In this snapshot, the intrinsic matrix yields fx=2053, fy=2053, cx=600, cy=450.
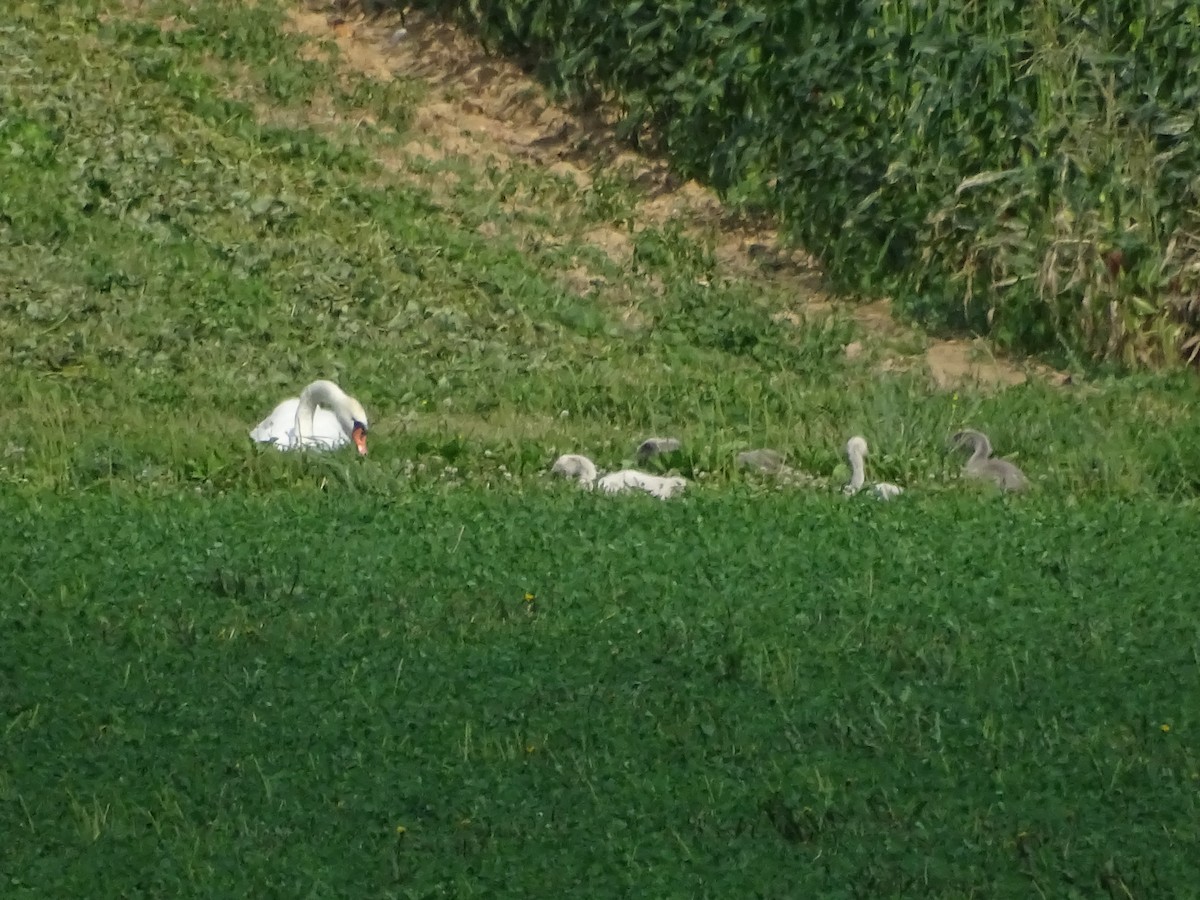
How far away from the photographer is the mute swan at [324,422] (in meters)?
8.48

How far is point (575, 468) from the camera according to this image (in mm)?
8227

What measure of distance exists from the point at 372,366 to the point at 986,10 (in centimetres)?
371

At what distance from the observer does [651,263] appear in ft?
38.8

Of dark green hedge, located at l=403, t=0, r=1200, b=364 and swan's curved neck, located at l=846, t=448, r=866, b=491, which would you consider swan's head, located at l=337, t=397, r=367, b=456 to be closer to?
swan's curved neck, located at l=846, t=448, r=866, b=491

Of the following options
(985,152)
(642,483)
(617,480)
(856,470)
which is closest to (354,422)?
(617,480)

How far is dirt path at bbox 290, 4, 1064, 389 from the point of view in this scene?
34.9 feet

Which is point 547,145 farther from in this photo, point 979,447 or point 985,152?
point 979,447

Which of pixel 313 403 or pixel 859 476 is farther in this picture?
pixel 313 403

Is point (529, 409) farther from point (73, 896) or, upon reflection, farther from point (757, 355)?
point (73, 896)

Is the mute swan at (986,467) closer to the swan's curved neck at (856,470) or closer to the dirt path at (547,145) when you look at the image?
the swan's curved neck at (856,470)

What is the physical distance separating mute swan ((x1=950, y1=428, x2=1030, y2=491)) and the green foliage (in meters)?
0.46

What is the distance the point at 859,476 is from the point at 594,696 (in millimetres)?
2816

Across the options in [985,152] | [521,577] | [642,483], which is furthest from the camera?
[985,152]

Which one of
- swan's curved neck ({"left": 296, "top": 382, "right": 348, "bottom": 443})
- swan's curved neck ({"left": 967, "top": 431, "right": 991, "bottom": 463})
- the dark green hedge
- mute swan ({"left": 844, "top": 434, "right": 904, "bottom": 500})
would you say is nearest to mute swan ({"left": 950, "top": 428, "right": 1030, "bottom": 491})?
swan's curved neck ({"left": 967, "top": 431, "right": 991, "bottom": 463})
